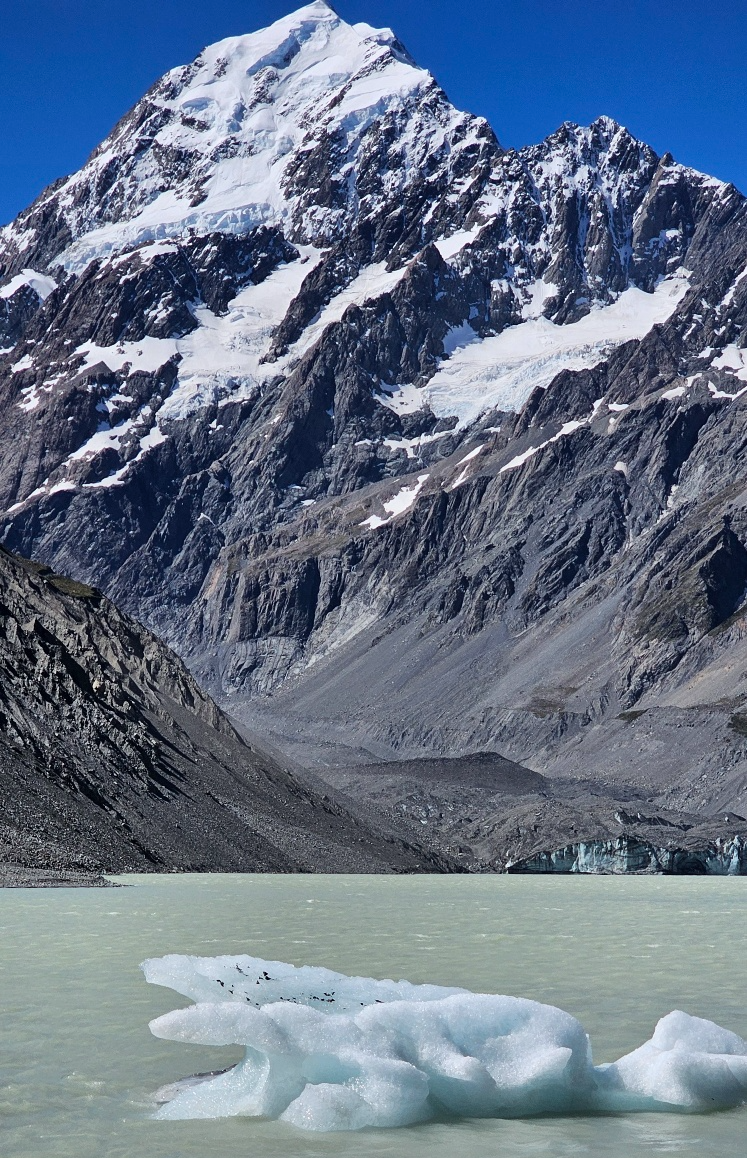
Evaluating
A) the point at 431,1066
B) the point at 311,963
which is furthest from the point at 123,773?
the point at 431,1066

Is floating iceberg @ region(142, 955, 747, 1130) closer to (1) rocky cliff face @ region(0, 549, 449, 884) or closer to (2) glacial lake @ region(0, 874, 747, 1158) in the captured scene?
(2) glacial lake @ region(0, 874, 747, 1158)

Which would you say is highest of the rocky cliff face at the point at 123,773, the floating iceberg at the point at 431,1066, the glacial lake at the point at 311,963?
the rocky cliff face at the point at 123,773

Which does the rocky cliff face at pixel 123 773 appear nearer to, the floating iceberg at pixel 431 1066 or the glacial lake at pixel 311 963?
the glacial lake at pixel 311 963

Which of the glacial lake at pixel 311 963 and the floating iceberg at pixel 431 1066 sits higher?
the floating iceberg at pixel 431 1066

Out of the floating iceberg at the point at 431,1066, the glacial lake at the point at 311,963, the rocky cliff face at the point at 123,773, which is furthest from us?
the rocky cliff face at the point at 123,773

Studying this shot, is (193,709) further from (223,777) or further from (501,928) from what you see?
(501,928)

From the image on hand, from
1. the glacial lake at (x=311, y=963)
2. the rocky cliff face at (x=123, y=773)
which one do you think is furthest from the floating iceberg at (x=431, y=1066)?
the rocky cliff face at (x=123, y=773)
